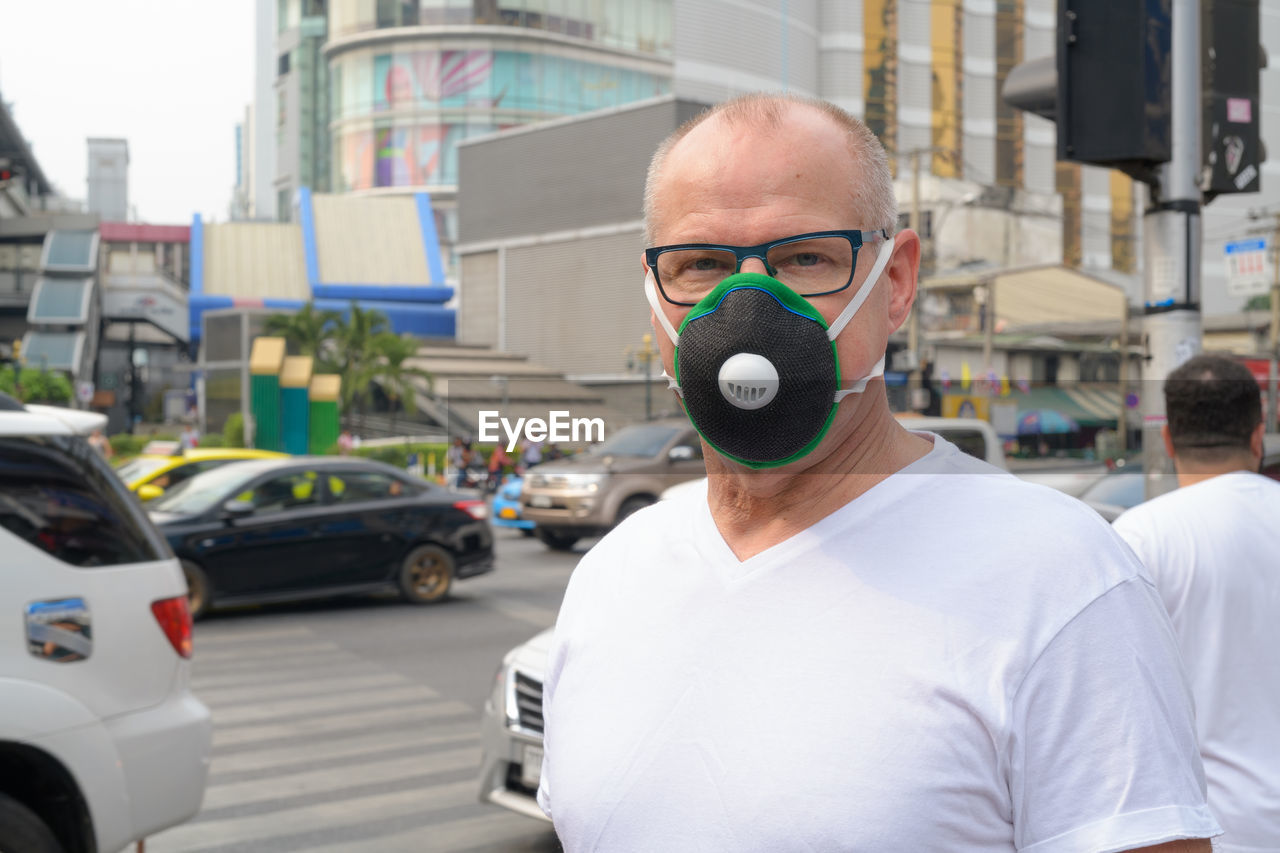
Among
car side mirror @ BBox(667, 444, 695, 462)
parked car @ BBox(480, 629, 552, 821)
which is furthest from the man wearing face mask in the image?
parked car @ BBox(480, 629, 552, 821)

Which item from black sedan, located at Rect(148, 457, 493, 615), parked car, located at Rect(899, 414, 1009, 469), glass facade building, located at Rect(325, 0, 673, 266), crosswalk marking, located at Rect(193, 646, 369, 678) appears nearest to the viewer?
parked car, located at Rect(899, 414, 1009, 469)

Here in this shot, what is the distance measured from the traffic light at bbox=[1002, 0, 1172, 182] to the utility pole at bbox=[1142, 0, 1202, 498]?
Result: 3.2 inches

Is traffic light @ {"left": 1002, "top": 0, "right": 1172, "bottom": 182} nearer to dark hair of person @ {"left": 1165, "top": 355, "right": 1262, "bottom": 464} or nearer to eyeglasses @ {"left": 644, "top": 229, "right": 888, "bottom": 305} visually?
dark hair of person @ {"left": 1165, "top": 355, "right": 1262, "bottom": 464}

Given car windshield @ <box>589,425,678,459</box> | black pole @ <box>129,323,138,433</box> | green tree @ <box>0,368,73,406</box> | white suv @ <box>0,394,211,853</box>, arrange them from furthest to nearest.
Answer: black pole @ <box>129,323,138,433</box>
green tree @ <box>0,368,73,406</box>
white suv @ <box>0,394,211,853</box>
car windshield @ <box>589,425,678,459</box>

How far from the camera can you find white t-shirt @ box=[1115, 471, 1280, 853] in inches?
103

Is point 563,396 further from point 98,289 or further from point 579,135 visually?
point 98,289

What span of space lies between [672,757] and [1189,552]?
1813 millimetres

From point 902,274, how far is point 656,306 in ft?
0.98

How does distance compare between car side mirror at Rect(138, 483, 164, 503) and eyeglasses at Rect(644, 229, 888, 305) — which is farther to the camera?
car side mirror at Rect(138, 483, 164, 503)

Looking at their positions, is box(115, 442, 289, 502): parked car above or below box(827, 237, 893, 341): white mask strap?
below

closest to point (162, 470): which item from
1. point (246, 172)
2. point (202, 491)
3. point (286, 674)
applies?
point (202, 491)

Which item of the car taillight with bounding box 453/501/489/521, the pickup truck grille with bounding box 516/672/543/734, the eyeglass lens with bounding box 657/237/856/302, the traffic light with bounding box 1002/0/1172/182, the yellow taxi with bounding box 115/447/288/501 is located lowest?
the pickup truck grille with bounding box 516/672/543/734

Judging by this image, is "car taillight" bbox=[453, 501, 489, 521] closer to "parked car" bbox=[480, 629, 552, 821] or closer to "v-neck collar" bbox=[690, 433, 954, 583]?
"parked car" bbox=[480, 629, 552, 821]

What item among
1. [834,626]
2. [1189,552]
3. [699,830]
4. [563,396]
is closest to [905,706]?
[834,626]
